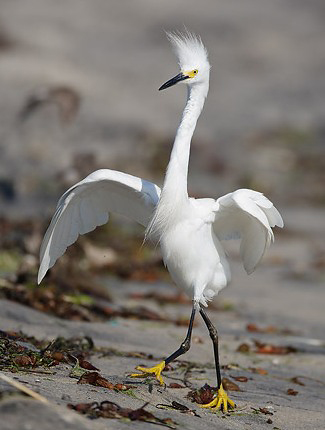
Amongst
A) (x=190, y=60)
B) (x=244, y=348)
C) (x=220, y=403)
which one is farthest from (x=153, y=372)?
(x=190, y=60)

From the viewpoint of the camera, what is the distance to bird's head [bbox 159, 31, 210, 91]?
503cm

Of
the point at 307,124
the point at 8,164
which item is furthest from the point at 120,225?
the point at 307,124

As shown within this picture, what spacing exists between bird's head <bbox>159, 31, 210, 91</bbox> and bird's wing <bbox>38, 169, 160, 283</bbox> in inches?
29.0

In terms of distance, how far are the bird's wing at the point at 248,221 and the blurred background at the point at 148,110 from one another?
2.30 metres

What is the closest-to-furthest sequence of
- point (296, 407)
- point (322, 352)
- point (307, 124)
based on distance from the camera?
point (296, 407), point (322, 352), point (307, 124)

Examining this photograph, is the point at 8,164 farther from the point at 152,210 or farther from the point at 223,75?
the point at 223,75

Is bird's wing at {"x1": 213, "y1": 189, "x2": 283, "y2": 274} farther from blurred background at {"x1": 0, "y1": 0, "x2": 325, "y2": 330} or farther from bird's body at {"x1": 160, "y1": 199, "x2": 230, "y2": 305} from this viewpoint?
blurred background at {"x1": 0, "y1": 0, "x2": 325, "y2": 330}

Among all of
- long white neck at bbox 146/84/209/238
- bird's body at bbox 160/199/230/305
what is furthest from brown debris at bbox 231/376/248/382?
long white neck at bbox 146/84/209/238

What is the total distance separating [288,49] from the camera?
30.2m

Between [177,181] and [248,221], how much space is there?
0.70m

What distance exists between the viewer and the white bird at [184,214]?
16.0 feet

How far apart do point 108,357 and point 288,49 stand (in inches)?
1042

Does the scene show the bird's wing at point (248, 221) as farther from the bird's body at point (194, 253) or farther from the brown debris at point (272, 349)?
the brown debris at point (272, 349)

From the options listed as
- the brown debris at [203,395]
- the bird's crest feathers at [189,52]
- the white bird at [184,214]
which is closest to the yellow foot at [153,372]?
the white bird at [184,214]
